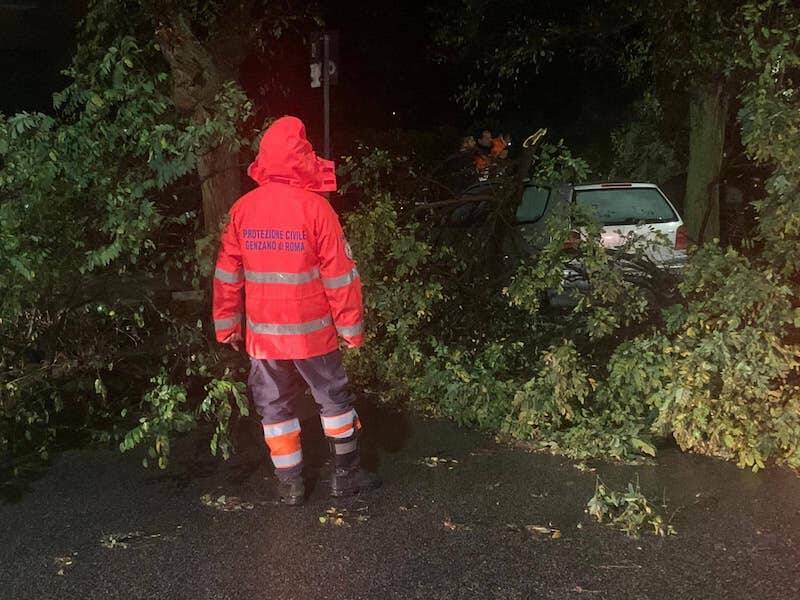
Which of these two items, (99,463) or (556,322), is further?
(556,322)

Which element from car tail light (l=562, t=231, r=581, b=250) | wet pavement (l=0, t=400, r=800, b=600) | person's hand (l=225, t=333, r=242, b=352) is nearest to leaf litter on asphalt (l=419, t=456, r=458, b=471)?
wet pavement (l=0, t=400, r=800, b=600)

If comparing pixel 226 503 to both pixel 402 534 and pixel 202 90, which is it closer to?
pixel 402 534

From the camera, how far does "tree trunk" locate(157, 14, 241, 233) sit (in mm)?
5715

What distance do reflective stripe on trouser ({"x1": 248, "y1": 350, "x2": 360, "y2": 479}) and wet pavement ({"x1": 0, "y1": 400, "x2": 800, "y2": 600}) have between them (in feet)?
1.38

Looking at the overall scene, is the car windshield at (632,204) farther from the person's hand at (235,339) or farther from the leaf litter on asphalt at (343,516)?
the leaf litter on asphalt at (343,516)

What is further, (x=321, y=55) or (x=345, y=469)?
(x=321, y=55)

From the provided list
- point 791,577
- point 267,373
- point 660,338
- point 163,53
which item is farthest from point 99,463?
point 791,577

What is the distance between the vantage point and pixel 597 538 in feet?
12.6

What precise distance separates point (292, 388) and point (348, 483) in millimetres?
558

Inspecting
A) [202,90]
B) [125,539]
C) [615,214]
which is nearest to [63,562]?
[125,539]

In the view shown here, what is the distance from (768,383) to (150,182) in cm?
350

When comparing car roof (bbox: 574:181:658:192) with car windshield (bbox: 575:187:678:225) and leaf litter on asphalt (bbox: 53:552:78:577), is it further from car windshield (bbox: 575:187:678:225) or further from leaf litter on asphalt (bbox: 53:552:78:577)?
leaf litter on asphalt (bbox: 53:552:78:577)

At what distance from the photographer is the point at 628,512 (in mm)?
3939

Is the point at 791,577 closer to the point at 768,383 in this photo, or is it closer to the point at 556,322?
the point at 768,383
